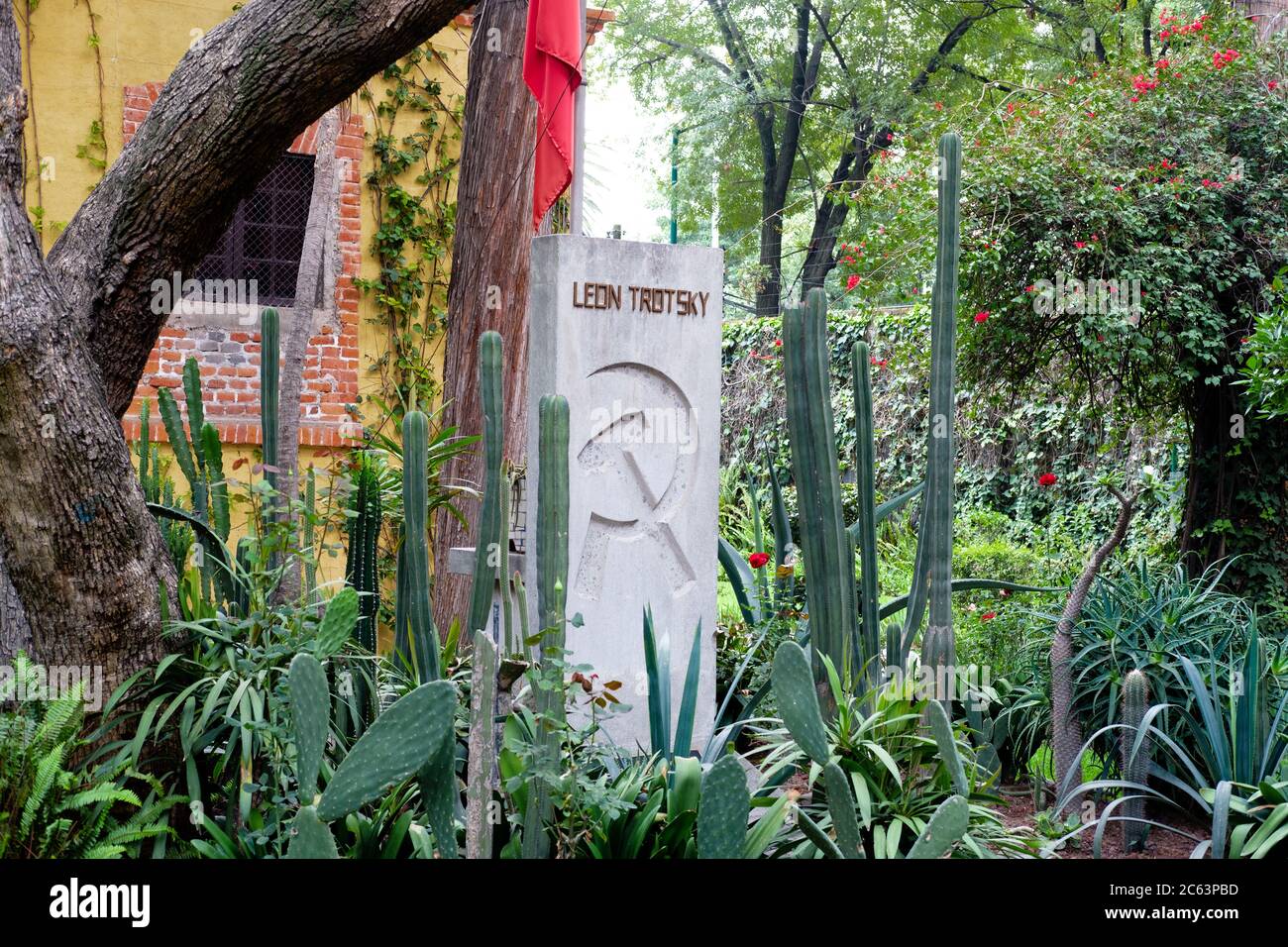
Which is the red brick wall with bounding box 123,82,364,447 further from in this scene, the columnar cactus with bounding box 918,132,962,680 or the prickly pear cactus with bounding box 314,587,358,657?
the columnar cactus with bounding box 918,132,962,680

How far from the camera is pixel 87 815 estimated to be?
3.04 metres

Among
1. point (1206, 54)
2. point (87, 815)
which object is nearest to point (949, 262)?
point (87, 815)

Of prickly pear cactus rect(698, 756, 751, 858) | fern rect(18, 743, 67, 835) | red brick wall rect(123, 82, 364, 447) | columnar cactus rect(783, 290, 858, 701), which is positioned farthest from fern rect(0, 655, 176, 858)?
red brick wall rect(123, 82, 364, 447)

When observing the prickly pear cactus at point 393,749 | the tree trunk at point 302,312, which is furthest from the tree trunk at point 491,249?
the prickly pear cactus at point 393,749

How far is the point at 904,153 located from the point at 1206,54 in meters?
1.63

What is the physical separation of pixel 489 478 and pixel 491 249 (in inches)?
122

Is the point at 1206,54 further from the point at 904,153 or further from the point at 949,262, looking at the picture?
the point at 949,262

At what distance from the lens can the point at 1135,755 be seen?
3877 millimetres

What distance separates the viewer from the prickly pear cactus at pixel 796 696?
2.68 metres

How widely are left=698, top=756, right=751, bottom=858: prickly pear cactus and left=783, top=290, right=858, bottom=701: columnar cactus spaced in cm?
110

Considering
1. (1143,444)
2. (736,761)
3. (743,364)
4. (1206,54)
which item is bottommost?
(736,761)

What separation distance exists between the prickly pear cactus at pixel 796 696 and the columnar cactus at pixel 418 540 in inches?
46.6

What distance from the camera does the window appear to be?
7938mm

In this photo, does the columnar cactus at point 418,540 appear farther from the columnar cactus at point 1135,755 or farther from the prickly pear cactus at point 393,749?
the columnar cactus at point 1135,755
